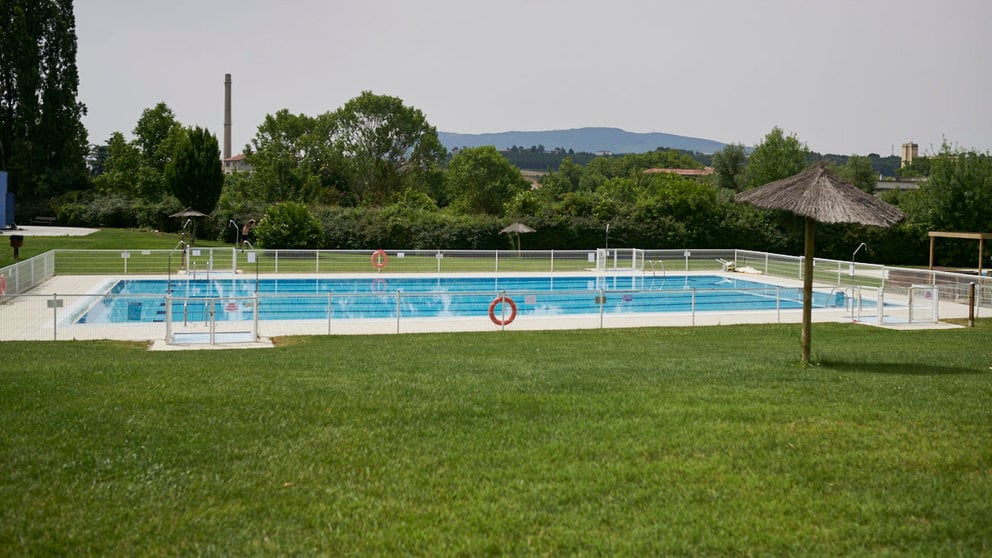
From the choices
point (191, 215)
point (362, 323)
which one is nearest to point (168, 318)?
point (362, 323)

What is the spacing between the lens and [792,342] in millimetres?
15758

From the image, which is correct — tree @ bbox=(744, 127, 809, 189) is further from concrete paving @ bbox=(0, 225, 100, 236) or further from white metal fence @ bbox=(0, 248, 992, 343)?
concrete paving @ bbox=(0, 225, 100, 236)

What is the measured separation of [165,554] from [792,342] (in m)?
13.2

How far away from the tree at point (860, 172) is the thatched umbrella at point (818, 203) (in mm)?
68533

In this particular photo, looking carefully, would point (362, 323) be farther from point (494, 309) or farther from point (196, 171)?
point (196, 171)

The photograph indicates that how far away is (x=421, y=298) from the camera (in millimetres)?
25703

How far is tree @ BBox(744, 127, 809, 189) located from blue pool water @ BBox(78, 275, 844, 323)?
65.6 ft

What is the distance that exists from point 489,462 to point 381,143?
242 ft

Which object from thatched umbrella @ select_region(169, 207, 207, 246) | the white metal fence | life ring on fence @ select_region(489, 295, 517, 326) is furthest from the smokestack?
life ring on fence @ select_region(489, 295, 517, 326)

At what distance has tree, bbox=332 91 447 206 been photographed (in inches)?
3031

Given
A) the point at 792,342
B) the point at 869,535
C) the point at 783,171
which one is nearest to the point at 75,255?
the point at 792,342

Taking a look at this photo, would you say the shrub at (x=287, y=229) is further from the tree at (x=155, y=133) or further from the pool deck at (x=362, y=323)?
the tree at (x=155, y=133)

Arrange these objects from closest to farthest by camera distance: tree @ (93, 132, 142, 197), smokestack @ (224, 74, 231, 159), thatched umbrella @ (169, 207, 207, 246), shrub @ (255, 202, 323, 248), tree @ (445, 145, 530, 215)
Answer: thatched umbrella @ (169, 207, 207, 246), shrub @ (255, 202, 323, 248), tree @ (93, 132, 142, 197), tree @ (445, 145, 530, 215), smokestack @ (224, 74, 231, 159)

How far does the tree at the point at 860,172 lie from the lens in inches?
3078
